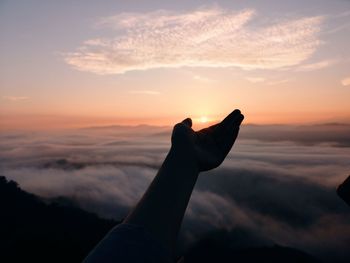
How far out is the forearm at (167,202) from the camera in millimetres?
2650

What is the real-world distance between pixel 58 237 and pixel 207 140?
7462 cm

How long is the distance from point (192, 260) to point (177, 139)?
89702mm

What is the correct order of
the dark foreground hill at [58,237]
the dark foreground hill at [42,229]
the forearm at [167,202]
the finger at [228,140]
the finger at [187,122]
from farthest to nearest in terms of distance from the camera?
the dark foreground hill at [58,237], the dark foreground hill at [42,229], the finger at [228,140], the finger at [187,122], the forearm at [167,202]

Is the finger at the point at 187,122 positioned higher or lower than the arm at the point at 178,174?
higher

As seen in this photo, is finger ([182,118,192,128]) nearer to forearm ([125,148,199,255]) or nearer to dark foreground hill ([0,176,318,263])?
forearm ([125,148,199,255])

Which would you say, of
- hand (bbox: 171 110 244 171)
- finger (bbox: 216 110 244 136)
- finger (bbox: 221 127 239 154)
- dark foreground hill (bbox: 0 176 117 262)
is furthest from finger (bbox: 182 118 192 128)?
dark foreground hill (bbox: 0 176 117 262)

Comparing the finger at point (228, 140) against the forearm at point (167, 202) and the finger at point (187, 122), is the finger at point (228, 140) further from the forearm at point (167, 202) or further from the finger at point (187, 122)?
the forearm at point (167, 202)

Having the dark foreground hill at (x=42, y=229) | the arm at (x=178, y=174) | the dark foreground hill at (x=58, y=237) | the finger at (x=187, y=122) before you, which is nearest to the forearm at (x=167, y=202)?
the arm at (x=178, y=174)

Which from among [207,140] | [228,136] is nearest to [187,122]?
[207,140]

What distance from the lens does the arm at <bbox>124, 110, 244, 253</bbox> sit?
106 inches

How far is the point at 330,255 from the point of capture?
9131 cm

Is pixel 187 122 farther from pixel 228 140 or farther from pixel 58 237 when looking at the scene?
pixel 58 237

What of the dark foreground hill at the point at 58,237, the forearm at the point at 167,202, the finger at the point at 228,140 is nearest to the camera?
the forearm at the point at 167,202

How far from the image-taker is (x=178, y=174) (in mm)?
3357
